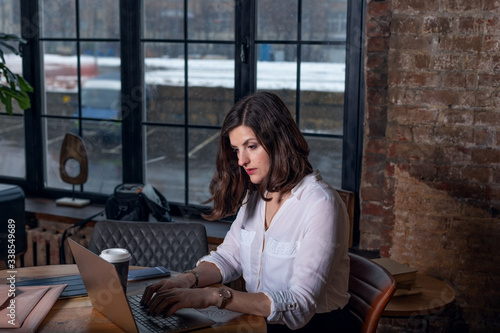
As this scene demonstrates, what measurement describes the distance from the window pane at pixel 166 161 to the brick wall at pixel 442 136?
1252 millimetres

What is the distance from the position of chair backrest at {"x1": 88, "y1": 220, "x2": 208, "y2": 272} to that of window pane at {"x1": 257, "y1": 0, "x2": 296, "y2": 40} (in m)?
1.24

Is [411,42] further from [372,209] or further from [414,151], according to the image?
[372,209]

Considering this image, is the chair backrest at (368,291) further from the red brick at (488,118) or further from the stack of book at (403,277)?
the red brick at (488,118)

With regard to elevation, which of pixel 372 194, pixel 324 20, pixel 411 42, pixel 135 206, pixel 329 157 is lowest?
pixel 135 206

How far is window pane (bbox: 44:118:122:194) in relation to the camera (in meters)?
3.92

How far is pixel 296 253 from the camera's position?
1964 millimetres

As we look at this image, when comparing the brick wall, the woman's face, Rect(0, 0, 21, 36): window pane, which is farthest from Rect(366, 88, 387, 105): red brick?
Rect(0, 0, 21, 36): window pane

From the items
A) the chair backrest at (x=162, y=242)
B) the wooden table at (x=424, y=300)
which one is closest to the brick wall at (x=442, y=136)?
the wooden table at (x=424, y=300)

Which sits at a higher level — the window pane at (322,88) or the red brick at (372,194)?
the window pane at (322,88)

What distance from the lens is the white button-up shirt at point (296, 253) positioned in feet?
5.96

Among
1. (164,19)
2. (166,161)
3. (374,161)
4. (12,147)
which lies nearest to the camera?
(374,161)

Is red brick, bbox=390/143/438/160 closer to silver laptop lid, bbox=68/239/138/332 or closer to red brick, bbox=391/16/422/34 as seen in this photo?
red brick, bbox=391/16/422/34

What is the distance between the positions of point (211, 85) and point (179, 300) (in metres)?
2.05

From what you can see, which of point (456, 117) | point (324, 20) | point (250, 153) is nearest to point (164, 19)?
point (324, 20)
